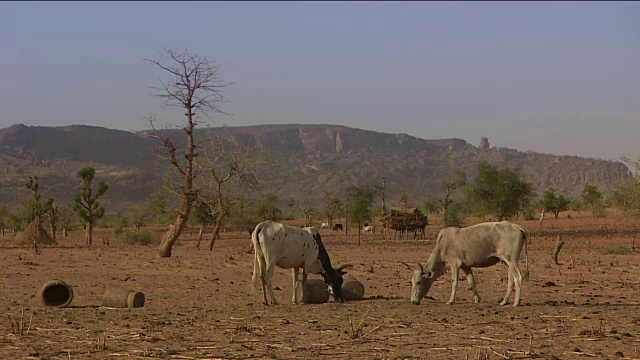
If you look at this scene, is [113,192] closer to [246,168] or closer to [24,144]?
[24,144]

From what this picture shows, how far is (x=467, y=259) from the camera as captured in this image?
1563cm

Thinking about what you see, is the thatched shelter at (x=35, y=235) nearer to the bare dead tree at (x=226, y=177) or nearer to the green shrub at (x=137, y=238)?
the green shrub at (x=137, y=238)

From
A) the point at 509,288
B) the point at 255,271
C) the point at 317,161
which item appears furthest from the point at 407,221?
the point at 317,161

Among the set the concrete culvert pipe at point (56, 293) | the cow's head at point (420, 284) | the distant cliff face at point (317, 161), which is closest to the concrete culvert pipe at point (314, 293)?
the cow's head at point (420, 284)

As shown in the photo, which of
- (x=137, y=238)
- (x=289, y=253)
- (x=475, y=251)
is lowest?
(x=137, y=238)

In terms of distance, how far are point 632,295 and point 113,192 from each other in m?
111

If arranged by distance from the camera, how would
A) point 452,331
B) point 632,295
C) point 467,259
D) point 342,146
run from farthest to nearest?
point 342,146 → point 632,295 → point 467,259 → point 452,331

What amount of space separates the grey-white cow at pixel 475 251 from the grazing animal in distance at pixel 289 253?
209cm

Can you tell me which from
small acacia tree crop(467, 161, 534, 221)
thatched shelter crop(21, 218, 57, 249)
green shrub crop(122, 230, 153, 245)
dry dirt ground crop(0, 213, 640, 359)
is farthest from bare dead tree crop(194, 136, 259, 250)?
small acacia tree crop(467, 161, 534, 221)

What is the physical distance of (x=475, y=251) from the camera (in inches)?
611

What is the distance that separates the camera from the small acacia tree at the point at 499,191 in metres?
52.6

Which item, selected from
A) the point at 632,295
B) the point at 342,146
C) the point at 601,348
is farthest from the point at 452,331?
the point at 342,146

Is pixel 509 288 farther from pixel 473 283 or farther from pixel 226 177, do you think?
pixel 226 177

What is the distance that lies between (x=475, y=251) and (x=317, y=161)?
151777 millimetres
